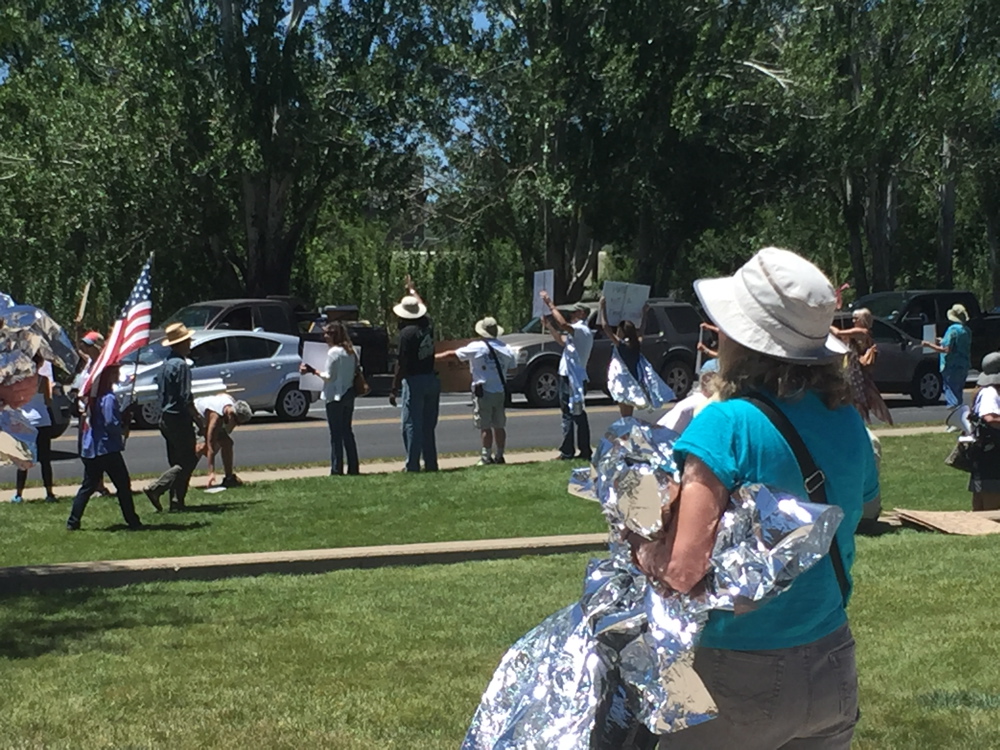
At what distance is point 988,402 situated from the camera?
10.9 metres

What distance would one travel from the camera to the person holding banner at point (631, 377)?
28.2ft

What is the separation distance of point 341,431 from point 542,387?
30.7 feet

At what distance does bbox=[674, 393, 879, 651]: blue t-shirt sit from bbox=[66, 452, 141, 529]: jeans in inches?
344

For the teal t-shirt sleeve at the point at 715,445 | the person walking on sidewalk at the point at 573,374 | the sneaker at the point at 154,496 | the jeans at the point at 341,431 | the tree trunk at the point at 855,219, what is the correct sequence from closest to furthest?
the teal t-shirt sleeve at the point at 715,445 → the sneaker at the point at 154,496 → the jeans at the point at 341,431 → the person walking on sidewalk at the point at 573,374 → the tree trunk at the point at 855,219

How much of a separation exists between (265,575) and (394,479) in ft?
18.4

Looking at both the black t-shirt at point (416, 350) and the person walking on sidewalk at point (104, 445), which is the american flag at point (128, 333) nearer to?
the person walking on sidewalk at point (104, 445)

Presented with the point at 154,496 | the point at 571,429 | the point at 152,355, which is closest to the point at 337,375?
the point at 571,429

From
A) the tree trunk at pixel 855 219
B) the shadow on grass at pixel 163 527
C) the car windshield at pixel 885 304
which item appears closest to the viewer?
the shadow on grass at pixel 163 527

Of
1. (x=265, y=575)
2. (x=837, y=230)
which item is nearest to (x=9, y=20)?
(x=265, y=575)

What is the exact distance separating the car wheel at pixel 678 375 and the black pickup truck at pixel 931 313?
142 inches

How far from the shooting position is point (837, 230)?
5584 centimetres

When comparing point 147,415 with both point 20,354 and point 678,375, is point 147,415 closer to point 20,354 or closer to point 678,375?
point 678,375

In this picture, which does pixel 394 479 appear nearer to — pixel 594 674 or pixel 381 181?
pixel 594 674

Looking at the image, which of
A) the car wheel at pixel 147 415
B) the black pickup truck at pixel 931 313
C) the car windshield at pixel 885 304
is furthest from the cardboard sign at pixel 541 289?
the car windshield at pixel 885 304
